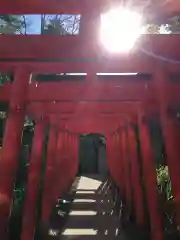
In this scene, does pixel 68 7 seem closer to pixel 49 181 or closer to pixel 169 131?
pixel 169 131

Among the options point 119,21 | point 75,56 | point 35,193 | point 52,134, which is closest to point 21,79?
point 75,56

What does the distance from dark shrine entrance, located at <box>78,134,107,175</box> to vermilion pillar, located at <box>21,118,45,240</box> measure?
670 inches

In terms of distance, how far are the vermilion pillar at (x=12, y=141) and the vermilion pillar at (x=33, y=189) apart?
1190 millimetres

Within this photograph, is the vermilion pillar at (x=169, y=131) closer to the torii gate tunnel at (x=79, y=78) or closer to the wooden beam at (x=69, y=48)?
the torii gate tunnel at (x=79, y=78)

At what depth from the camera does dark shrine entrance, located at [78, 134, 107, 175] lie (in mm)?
Result: 25594

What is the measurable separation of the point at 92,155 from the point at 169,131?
69.9ft

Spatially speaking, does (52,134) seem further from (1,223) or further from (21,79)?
(1,223)

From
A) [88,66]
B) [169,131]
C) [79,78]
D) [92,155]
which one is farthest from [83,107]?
[92,155]

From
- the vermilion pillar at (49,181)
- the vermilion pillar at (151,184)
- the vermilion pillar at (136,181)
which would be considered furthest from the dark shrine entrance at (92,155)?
the vermilion pillar at (151,184)

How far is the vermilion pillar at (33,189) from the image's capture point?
552 cm

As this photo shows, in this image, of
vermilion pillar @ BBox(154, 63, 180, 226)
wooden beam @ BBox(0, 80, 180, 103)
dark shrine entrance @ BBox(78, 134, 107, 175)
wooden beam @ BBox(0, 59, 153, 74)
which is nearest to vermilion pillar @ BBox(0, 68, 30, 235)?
wooden beam @ BBox(0, 59, 153, 74)

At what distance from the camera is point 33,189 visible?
6598 mm

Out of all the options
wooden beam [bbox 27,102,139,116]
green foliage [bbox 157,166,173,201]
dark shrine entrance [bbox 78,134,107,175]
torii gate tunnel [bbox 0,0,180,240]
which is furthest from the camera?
dark shrine entrance [bbox 78,134,107,175]

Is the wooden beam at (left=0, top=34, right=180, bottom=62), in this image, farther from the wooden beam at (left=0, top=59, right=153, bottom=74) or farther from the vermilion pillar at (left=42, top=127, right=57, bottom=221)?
the vermilion pillar at (left=42, top=127, right=57, bottom=221)
